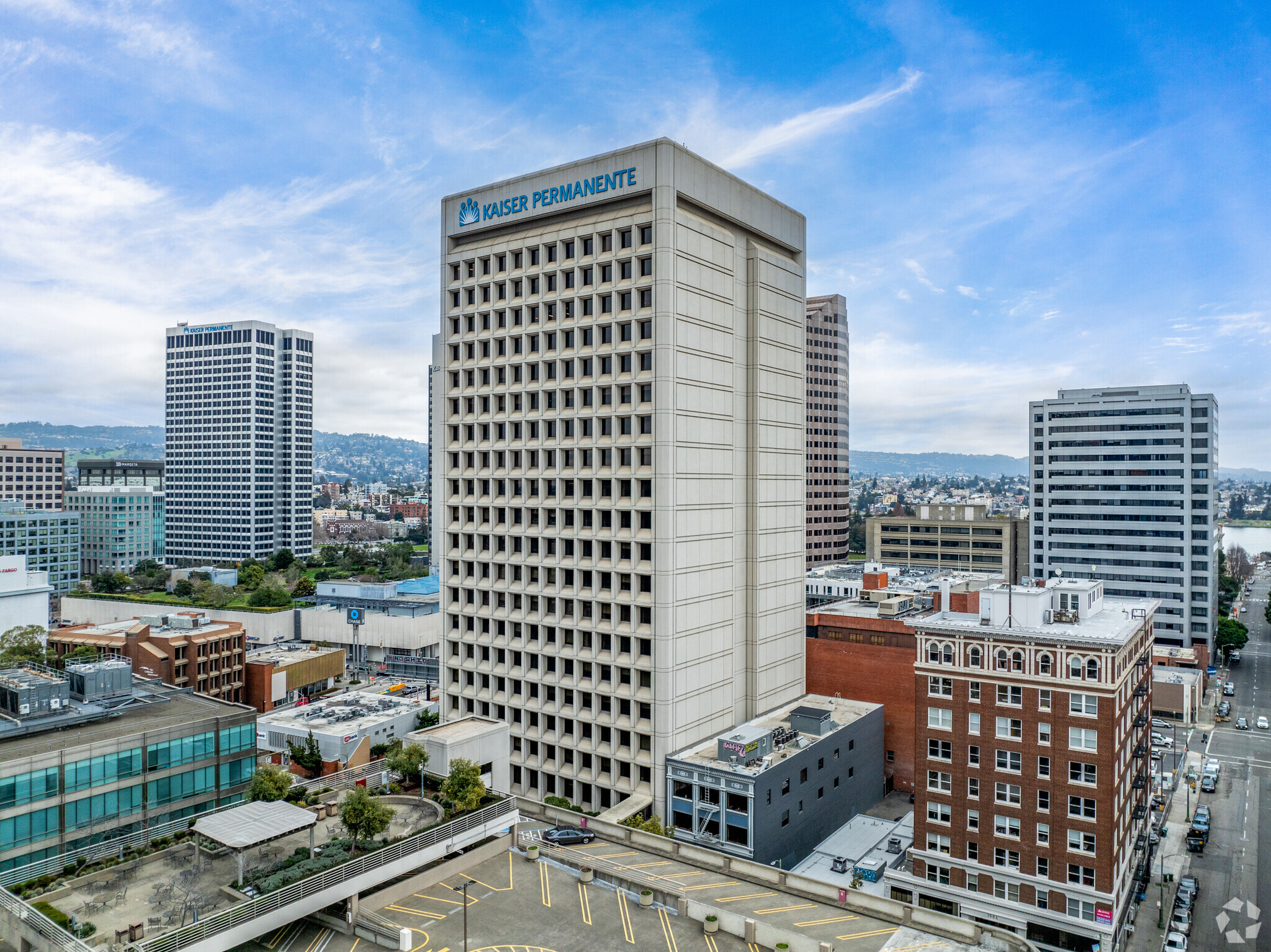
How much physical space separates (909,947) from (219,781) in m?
51.9

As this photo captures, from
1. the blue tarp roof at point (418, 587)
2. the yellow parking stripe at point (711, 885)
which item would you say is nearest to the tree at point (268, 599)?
the blue tarp roof at point (418, 587)

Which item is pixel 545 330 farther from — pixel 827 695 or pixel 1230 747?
pixel 1230 747

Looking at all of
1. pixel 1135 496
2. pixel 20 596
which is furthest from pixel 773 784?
pixel 20 596

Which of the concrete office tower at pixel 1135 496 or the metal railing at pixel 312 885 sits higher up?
the concrete office tower at pixel 1135 496

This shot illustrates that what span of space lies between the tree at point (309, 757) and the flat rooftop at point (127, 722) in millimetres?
15057

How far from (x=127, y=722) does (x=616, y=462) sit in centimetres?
4323

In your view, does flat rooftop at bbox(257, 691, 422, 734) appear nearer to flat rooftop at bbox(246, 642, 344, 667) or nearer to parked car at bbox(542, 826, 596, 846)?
flat rooftop at bbox(246, 642, 344, 667)

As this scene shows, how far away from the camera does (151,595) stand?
186 metres

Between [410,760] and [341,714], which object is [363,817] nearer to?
[410,760]

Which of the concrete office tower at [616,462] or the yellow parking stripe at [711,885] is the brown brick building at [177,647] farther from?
the yellow parking stripe at [711,885]

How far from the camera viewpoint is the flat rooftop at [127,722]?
56.9m

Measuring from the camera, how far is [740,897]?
46531 millimetres

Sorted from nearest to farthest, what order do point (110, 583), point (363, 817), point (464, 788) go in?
point (363, 817), point (464, 788), point (110, 583)

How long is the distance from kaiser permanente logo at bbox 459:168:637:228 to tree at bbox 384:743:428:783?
4972 centimetres
